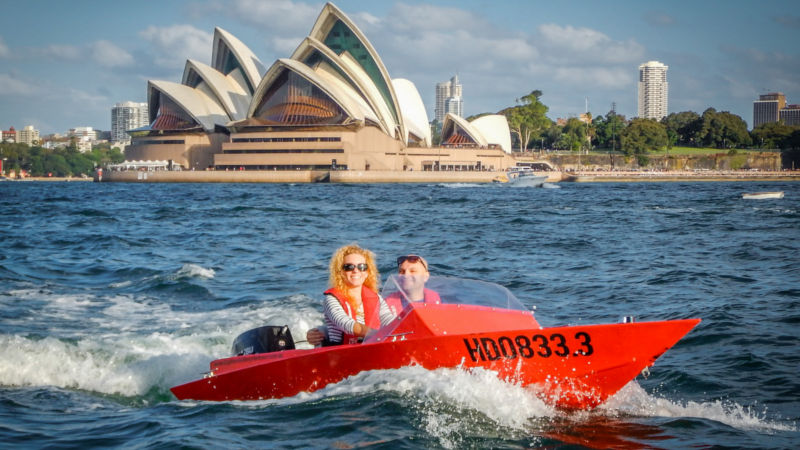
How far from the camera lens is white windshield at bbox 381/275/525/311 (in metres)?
6.48

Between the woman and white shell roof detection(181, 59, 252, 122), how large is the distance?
291 feet

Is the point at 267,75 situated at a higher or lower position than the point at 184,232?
higher

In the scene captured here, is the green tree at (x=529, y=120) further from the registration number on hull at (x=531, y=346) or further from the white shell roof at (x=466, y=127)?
the registration number on hull at (x=531, y=346)

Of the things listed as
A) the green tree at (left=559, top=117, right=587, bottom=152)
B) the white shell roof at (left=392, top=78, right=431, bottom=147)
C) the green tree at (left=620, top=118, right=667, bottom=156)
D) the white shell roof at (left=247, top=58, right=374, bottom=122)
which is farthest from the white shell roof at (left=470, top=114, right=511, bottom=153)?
the white shell roof at (left=247, top=58, right=374, bottom=122)

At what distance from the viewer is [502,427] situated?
6059 mm

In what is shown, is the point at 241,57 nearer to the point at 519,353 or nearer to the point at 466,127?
the point at 466,127

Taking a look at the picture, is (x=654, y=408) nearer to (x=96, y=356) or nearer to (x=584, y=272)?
(x=96, y=356)

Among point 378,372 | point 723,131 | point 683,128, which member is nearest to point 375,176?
point 723,131

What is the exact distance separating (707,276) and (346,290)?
9518 millimetres

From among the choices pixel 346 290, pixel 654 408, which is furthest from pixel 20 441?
pixel 654 408

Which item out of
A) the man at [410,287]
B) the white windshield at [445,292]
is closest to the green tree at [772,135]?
the white windshield at [445,292]

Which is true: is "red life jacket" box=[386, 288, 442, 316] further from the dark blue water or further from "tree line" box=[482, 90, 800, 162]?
"tree line" box=[482, 90, 800, 162]

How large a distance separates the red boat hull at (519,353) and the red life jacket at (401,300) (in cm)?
14

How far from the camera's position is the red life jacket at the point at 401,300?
253 inches
